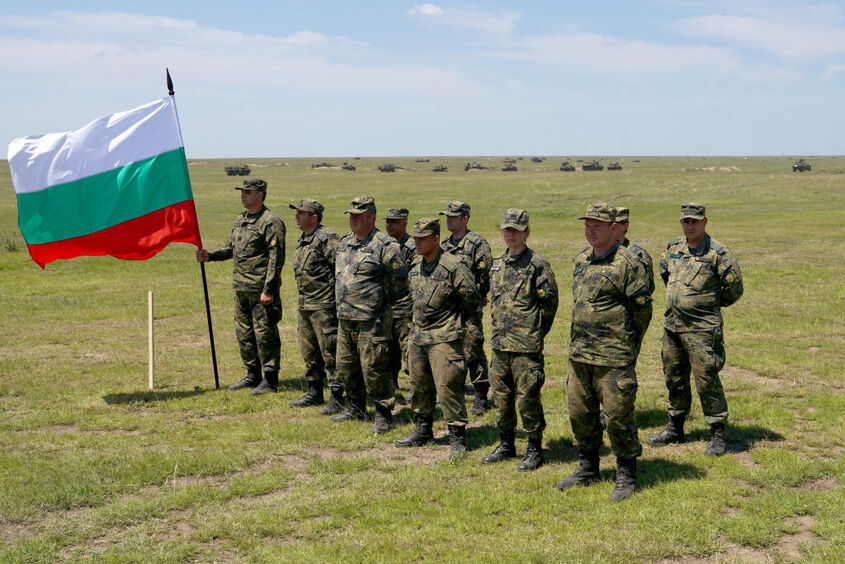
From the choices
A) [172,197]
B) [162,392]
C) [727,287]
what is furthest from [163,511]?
[727,287]

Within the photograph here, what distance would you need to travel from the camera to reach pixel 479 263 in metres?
9.84

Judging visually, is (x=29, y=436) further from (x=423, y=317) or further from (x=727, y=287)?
(x=727, y=287)

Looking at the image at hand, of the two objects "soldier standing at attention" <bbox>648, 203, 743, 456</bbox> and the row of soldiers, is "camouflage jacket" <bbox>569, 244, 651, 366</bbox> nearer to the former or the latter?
the row of soldiers

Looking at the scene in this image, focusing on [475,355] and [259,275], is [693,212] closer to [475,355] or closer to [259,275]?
[475,355]

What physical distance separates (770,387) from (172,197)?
28.2ft

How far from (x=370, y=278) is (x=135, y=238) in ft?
11.7

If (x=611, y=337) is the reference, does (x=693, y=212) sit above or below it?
above

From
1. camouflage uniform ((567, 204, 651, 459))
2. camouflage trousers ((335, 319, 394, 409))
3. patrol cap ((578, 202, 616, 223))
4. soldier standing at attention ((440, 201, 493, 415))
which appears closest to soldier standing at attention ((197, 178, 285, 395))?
camouflage trousers ((335, 319, 394, 409))

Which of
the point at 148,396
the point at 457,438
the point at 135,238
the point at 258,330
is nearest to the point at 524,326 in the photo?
the point at 457,438

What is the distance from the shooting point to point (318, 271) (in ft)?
32.3

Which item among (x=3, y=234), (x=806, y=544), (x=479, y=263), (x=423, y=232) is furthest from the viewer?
(x=3, y=234)

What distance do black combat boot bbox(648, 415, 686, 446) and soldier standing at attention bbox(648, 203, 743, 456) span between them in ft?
0.20

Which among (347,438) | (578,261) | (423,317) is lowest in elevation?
(347,438)

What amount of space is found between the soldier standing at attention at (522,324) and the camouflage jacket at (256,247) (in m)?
3.82
